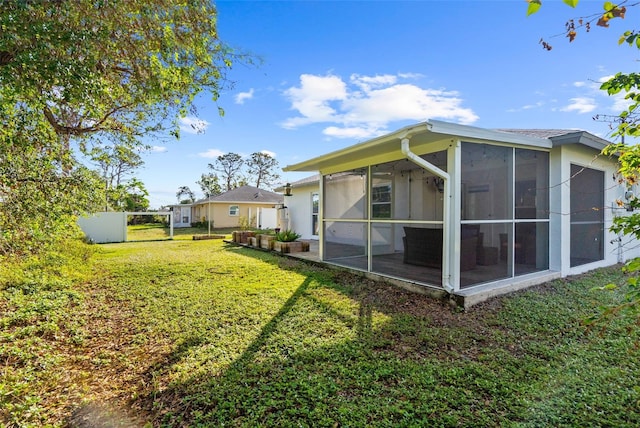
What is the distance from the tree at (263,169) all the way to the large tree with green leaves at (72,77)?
33.1 meters

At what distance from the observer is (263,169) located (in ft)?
124

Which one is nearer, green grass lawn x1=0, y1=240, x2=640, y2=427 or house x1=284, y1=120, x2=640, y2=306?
green grass lawn x1=0, y1=240, x2=640, y2=427

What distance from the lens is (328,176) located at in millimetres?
7793

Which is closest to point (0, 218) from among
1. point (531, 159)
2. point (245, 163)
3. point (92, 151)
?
point (92, 151)

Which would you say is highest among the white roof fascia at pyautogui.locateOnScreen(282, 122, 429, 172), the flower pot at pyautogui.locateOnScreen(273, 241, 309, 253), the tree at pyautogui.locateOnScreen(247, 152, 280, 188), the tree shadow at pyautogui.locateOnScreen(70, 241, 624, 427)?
the tree at pyautogui.locateOnScreen(247, 152, 280, 188)

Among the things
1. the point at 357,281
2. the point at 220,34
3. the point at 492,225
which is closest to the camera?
the point at 220,34

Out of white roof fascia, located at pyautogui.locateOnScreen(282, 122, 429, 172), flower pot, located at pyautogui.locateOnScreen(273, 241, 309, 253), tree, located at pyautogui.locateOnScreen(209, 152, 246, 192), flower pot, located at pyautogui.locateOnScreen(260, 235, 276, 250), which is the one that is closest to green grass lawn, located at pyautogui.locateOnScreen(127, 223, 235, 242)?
flower pot, located at pyautogui.locateOnScreen(260, 235, 276, 250)

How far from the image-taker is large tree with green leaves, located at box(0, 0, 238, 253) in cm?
287

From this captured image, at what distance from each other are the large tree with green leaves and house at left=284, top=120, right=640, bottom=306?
307 cm

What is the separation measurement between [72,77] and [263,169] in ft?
117

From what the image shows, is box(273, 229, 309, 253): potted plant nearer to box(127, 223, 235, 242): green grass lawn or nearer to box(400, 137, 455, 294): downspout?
box(400, 137, 455, 294): downspout

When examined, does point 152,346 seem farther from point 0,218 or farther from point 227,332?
point 0,218

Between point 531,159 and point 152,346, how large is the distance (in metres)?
6.91

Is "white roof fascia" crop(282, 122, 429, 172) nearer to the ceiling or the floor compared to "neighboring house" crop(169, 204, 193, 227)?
nearer to the ceiling
